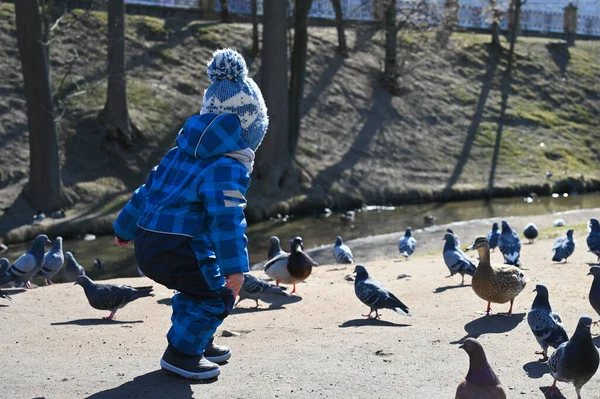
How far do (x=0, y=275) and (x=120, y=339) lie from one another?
4.52 m

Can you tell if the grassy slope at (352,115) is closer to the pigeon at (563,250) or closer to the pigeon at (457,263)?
the pigeon at (563,250)

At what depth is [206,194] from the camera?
5914 millimetres

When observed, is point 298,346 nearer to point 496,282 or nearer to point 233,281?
point 233,281

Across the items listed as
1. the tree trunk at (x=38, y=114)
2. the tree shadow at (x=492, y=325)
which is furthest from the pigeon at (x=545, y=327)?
the tree trunk at (x=38, y=114)

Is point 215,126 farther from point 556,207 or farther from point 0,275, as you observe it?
point 556,207

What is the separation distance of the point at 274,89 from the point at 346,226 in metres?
4.69

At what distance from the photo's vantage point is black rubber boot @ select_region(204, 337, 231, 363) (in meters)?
6.90

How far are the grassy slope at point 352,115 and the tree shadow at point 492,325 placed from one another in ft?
49.3

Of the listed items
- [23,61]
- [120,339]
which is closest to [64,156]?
[23,61]

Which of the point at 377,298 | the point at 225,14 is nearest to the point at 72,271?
the point at 377,298

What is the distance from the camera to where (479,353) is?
19.1 feet

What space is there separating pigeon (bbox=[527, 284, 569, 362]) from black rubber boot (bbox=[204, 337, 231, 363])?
9.20 feet

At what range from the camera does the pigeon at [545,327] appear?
756 centimetres

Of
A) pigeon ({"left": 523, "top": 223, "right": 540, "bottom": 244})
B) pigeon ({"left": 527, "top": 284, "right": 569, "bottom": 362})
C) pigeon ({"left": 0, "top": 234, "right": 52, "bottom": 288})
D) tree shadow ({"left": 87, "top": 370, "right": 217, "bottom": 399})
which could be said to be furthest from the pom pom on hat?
pigeon ({"left": 523, "top": 223, "right": 540, "bottom": 244})
